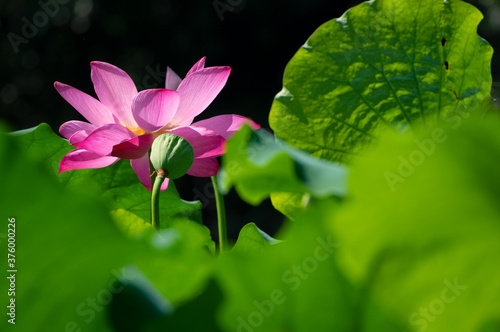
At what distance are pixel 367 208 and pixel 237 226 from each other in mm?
3817

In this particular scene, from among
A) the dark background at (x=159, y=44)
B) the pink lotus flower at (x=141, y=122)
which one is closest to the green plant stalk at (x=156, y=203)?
the pink lotus flower at (x=141, y=122)

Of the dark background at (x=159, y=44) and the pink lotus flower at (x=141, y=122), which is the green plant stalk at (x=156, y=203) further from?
the dark background at (x=159, y=44)

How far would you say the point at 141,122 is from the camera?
344 millimetres

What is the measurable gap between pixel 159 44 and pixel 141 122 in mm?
4365

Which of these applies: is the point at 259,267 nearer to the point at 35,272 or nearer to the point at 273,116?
the point at 35,272

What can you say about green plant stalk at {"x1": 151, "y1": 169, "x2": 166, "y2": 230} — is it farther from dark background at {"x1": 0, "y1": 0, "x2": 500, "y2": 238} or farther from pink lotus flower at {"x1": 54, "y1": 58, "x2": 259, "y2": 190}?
dark background at {"x1": 0, "y1": 0, "x2": 500, "y2": 238}

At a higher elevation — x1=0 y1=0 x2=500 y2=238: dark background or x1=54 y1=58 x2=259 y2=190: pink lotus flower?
x1=54 y1=58 x2=259 y2=190: pink lotus flower

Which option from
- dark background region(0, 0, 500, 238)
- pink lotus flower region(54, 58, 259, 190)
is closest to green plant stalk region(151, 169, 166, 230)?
pink lotus flower region(54, 58, 259, 190)

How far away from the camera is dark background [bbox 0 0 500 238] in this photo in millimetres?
4340

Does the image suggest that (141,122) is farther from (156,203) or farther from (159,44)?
(159,44)

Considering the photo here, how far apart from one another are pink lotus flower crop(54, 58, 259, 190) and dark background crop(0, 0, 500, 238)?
383 cm

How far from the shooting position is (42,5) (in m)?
4.20

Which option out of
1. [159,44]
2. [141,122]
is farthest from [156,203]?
[159,44]

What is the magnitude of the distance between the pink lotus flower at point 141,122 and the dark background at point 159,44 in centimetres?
383
